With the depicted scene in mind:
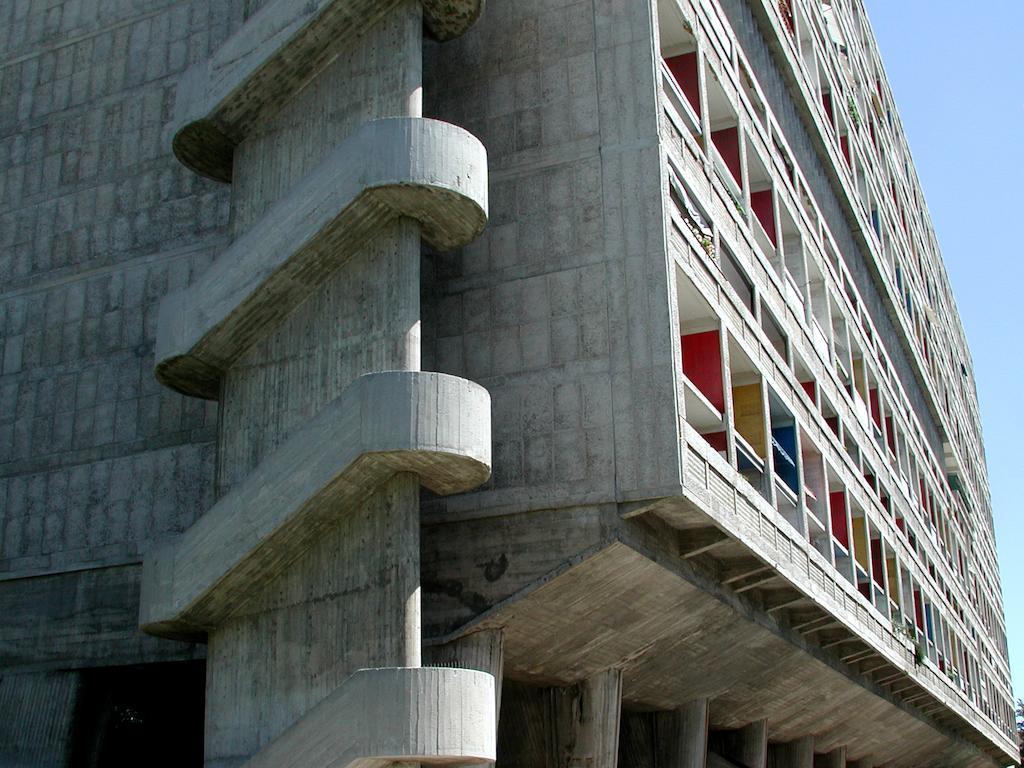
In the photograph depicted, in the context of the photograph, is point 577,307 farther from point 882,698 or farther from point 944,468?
point 944,468

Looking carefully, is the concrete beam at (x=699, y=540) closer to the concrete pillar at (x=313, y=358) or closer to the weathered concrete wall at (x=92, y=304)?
the concrete pillar at (x=313, y=358)

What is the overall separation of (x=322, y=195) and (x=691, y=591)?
336 inches

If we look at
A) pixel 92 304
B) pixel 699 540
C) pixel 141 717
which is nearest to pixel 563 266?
pixel 699 540

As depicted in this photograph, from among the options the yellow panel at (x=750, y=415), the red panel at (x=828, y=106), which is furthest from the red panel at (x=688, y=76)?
the red panel at (x=828, y=106)

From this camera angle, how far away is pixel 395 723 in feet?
52.9

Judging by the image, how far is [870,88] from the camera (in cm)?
4838

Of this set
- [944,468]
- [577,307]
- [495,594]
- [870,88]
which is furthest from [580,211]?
[944,468]

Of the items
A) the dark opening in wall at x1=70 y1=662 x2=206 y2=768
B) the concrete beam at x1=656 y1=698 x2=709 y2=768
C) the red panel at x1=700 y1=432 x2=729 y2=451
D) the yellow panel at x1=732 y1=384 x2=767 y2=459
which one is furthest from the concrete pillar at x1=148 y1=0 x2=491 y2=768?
the concrete beam at x1=656 y1=698 x2=709 y2=768

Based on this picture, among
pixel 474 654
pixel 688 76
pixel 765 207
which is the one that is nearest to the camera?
pixel 474 654

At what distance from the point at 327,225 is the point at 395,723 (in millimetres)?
6750

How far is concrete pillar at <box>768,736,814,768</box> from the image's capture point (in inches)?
1426

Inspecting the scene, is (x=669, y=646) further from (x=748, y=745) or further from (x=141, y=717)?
(x=748, y=745)

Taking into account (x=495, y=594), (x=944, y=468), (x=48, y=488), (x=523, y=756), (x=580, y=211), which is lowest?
(x=523, y=756)

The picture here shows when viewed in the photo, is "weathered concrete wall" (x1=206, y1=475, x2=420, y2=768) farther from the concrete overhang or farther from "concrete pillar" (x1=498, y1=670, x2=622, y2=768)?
"concrete pillar" (x1=498, y1=670, x2=622, y2=768)
